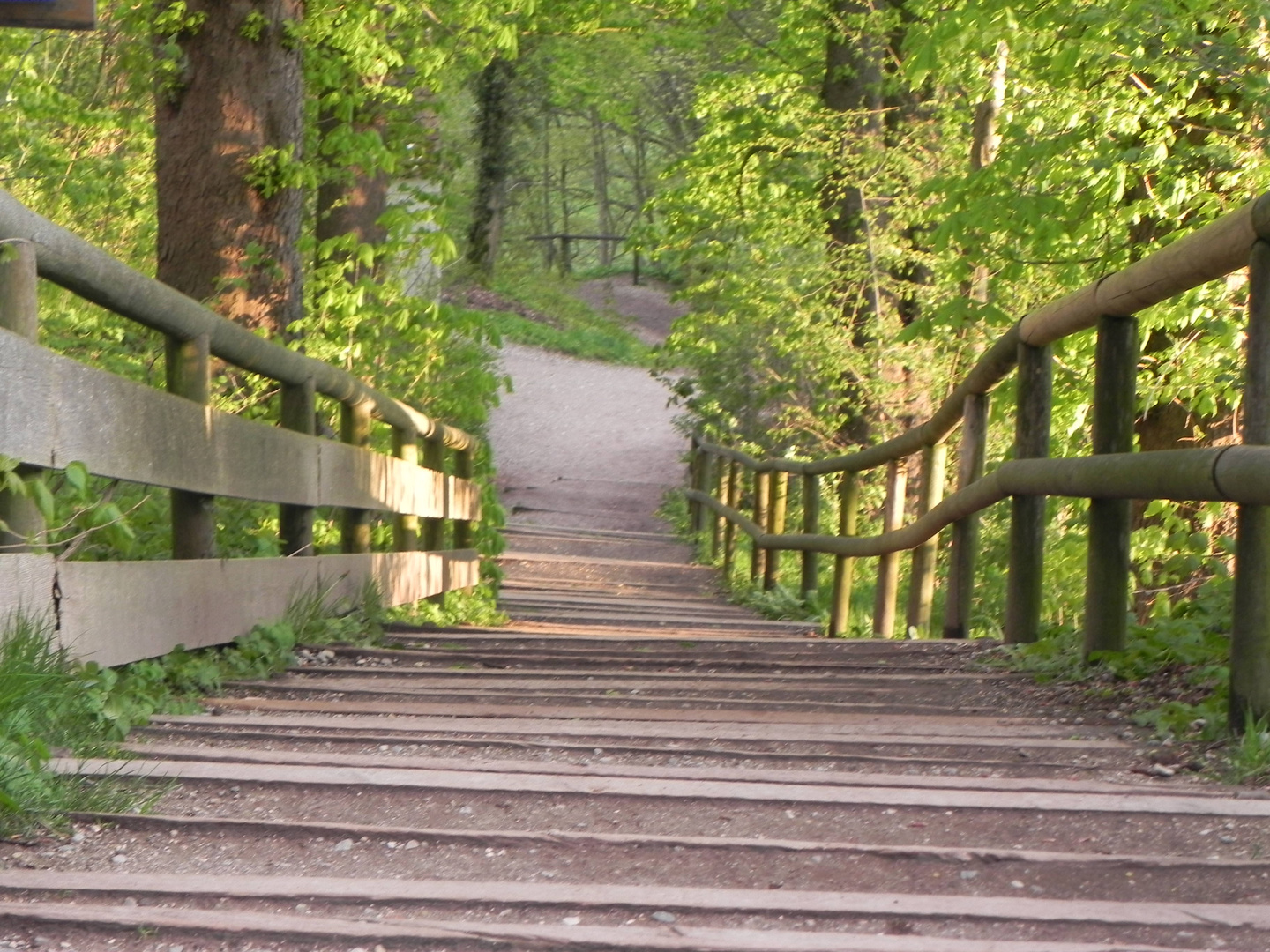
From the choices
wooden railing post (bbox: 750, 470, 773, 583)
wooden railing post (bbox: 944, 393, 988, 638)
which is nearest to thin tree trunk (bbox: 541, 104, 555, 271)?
wooden railing post (bbox: 750, 470, 773, 583)

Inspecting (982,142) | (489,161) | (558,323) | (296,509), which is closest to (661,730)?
(296,509)

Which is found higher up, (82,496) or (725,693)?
(82,496)

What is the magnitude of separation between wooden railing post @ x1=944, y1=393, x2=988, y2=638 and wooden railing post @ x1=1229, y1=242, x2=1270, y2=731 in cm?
246

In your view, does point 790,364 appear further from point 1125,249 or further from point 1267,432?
point 1267,432

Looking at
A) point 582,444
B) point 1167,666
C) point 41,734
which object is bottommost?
point 41,734

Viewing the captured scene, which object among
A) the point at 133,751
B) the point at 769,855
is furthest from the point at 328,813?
the point at 769,855

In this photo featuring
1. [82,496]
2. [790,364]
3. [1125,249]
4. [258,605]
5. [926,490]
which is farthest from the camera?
[790,364]

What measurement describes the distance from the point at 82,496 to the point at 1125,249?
580 centimetres

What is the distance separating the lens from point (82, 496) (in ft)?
10.3

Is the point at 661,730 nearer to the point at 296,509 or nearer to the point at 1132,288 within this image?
the point at 1132,288

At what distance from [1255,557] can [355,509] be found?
3956mm

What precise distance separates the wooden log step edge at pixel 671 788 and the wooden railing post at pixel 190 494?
140cm

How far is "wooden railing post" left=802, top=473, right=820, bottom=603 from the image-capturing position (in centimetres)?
984

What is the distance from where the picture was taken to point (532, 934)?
213 centimetres
